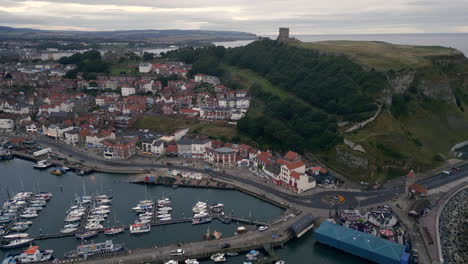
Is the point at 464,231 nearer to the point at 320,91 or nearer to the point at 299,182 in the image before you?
the point at 299,182

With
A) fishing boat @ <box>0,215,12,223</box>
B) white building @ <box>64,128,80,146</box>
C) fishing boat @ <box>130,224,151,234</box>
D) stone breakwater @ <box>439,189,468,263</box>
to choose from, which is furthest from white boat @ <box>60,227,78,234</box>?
stone breakwater @ <box>439,189,468,263</box>

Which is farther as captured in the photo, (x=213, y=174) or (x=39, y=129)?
(x=39, y=129)

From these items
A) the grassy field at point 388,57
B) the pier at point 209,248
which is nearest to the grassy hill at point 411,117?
the grassy field at point 388,57

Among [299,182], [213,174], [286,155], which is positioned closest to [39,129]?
[213,174]

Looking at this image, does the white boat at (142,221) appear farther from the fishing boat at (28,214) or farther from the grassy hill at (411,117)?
the grassy hill at (411,117)

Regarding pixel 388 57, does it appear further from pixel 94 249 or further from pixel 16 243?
pixel 16 243

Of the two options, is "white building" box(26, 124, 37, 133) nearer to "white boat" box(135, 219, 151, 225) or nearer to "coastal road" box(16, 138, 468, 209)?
"coastal road" box(16, 138, 468, 209)
